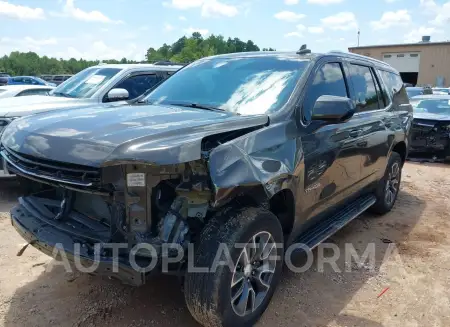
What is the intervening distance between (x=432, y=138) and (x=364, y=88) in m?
5.76

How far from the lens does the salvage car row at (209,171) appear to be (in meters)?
2.48

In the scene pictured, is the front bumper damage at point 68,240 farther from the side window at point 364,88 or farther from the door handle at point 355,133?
the side window at point 364,88

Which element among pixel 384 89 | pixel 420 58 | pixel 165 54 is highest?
pixel 165 54

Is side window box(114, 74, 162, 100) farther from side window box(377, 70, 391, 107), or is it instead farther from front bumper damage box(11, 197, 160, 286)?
front bumper damage box(11, 197, 160, 286)

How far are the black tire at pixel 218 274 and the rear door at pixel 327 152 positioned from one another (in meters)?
0.80

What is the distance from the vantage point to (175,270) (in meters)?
2.57

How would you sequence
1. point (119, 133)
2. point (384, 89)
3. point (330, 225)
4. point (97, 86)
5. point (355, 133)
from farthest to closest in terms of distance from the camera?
point (97, 86)
point (384, 89)
point (355, 133)
point (330, 225)
point (119, 133)

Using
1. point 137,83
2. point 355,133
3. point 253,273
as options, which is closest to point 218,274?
point 253,273

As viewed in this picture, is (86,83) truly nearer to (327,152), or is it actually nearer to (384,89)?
(384,89)

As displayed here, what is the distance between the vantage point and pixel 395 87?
555 cm

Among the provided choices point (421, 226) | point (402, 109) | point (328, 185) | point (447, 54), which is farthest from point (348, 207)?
point (447, 54)

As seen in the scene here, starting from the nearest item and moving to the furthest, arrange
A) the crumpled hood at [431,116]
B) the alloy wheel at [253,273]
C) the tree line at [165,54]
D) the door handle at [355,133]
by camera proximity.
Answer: the alloy wheel at [253,273]
the door handle at [355,133]
the crumpled hood at [431,116]
the tree line at [165,54]

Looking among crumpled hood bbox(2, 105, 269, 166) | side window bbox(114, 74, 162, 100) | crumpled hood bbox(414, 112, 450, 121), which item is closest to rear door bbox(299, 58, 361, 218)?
A: crumpled hood bbox(2, 105, 269, 166)

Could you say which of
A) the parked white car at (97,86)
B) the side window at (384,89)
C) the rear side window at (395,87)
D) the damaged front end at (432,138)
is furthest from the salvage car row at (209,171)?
the damaged front end at (432,138)
